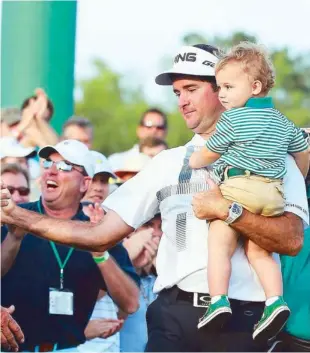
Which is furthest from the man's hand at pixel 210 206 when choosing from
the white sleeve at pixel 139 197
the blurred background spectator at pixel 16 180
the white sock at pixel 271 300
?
the blurred background spectator at pixel 16 180

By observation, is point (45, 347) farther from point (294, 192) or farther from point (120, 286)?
point (294, 192)

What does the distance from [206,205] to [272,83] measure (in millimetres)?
674

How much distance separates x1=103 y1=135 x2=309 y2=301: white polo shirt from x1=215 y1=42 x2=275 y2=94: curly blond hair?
40 cm

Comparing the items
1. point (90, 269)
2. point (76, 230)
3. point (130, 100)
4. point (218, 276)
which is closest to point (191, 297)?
point (218, 276)

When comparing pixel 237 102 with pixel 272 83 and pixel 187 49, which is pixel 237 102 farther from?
pixel 187 49

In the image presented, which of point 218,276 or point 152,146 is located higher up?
point 152,146

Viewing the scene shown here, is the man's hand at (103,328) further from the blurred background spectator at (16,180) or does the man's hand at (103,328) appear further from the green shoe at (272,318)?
the green shoe at (272,318)

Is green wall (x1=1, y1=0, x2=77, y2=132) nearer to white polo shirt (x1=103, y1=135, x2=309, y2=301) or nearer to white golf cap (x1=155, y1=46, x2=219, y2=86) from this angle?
white golf cap (x1=155, y1=46, x2=219, y2=86)

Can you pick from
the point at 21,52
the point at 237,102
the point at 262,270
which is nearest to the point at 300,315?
the point at 262,270

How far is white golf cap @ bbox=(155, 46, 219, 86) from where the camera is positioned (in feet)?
19.0

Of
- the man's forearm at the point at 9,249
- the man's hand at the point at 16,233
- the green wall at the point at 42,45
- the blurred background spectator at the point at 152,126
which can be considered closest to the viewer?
the man's hand at the point at 16,233

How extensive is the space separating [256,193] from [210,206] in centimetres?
22

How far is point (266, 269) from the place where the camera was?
17.3 feet

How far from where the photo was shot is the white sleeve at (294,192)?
17.9 feet
